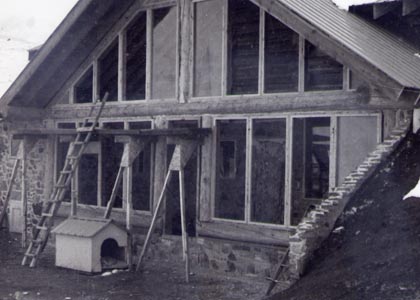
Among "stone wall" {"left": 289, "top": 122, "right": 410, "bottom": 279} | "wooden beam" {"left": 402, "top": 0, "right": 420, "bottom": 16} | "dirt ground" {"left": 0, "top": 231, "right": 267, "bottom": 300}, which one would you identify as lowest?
"dirt ground" {"left": 0, "top": 231, "right": 267, "bottom": 300}

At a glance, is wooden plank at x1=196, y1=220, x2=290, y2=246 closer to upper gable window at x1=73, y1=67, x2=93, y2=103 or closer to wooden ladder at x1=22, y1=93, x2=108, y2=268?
wooden ladder at x1=22, y1=93, x2=108, y2=268

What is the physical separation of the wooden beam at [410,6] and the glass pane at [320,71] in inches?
106

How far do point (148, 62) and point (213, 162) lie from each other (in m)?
2.81

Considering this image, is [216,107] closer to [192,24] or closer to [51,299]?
[192,24]

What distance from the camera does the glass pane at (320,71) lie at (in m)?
11.4

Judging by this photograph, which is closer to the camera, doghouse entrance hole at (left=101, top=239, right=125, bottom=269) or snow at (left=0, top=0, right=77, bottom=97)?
doghouse entrance hole at (left=101, top=239, right=125, bottom=269)

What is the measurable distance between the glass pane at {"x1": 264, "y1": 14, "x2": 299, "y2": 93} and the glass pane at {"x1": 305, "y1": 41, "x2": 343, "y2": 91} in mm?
224

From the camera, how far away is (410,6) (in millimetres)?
13062

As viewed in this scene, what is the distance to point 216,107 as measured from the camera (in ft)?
42.2

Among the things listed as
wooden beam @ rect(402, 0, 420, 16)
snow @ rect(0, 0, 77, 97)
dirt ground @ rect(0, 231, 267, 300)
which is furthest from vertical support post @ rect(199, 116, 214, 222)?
snow @ rect(0, 0, 77, 97)

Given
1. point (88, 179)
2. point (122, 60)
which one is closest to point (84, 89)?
point (122, 60)

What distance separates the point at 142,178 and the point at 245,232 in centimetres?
312

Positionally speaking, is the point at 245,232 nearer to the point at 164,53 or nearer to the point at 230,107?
the point at 230,107

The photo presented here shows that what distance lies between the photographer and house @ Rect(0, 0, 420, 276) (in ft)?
36.0
